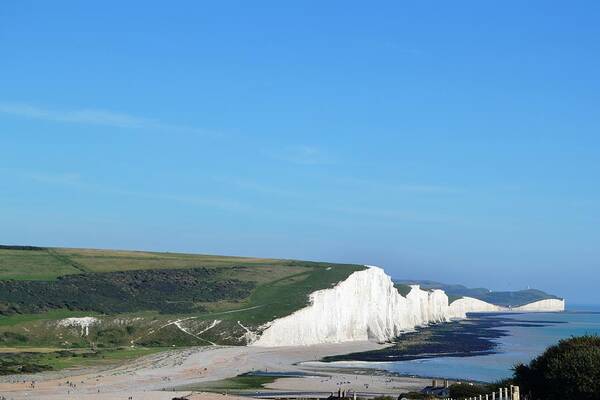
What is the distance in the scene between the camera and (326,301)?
373 ft

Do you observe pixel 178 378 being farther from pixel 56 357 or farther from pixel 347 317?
pixel 347 317

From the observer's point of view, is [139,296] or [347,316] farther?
[347,316]

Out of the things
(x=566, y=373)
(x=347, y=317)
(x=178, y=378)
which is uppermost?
(x=566, y=373)

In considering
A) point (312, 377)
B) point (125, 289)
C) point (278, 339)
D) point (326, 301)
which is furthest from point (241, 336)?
point (312, 377)

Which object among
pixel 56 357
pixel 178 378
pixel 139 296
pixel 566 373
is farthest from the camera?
pixel 139 296

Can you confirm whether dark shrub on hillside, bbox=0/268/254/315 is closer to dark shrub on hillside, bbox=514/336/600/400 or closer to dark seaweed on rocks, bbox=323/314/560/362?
dark seaweed on rocks, bbox=323/314/560/362

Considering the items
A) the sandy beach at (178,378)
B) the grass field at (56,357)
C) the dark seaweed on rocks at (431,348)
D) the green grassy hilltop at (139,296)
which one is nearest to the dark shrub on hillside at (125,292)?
the green grassy hilltop at (139,296)

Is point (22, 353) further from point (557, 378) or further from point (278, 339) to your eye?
point (557, 378)

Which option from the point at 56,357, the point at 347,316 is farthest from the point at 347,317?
the point at 56,357

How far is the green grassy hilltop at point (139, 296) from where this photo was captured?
98500mm

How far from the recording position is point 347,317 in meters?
120

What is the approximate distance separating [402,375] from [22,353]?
39149 mm

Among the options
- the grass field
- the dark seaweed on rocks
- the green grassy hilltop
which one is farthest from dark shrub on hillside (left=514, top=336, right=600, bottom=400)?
the green grassy hilltop

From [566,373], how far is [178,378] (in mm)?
41534
